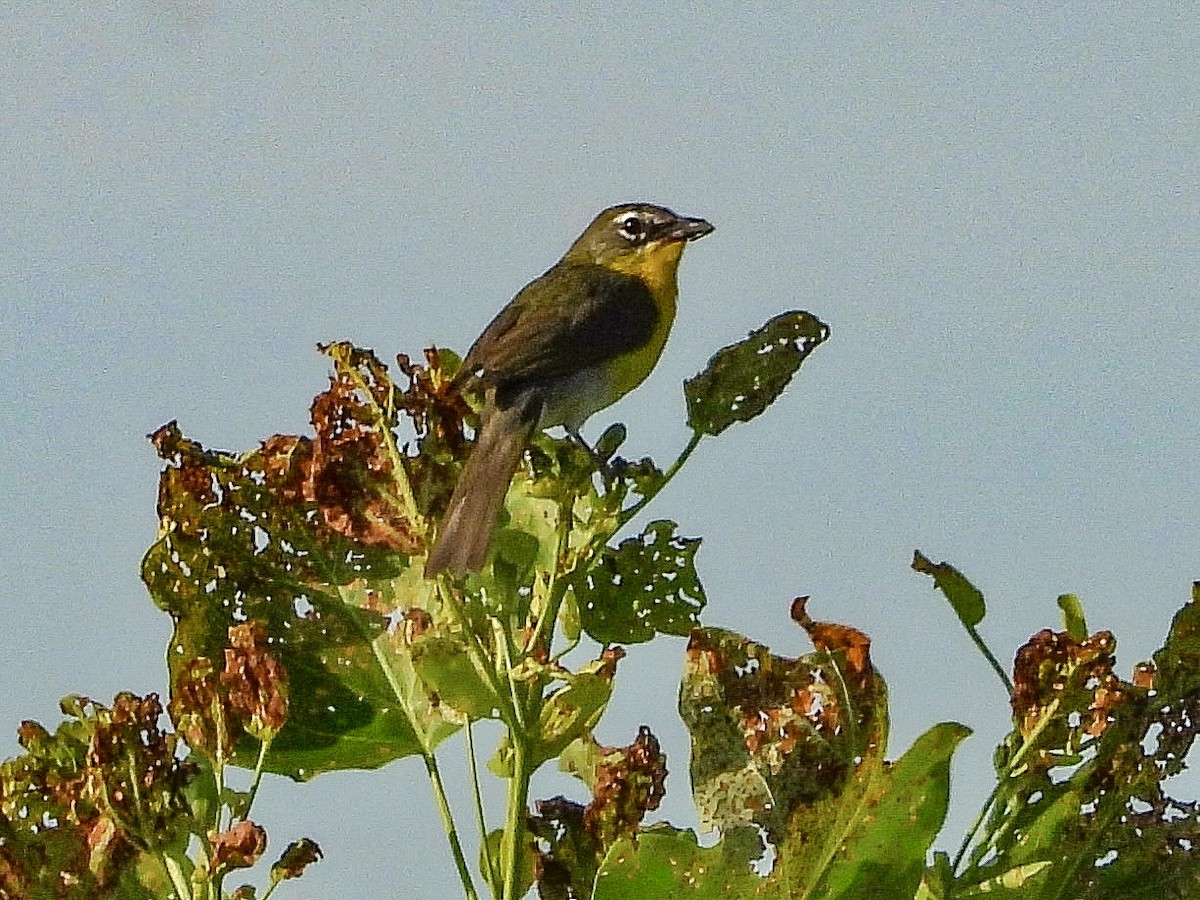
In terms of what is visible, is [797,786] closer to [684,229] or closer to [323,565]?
[323,565]

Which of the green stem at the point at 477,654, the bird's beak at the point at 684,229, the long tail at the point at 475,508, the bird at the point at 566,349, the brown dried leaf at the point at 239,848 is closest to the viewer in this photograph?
the brown dried leaf at the point at 239,848

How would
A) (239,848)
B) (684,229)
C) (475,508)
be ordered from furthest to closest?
(684,229), (475,508), (239,848)

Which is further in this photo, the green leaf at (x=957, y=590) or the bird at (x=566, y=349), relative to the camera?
the bird at (x=566, y=349)

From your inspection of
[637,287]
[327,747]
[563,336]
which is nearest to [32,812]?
[327,747]

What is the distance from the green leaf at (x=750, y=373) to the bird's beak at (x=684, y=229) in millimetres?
2738

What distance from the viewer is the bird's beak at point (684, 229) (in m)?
5.04

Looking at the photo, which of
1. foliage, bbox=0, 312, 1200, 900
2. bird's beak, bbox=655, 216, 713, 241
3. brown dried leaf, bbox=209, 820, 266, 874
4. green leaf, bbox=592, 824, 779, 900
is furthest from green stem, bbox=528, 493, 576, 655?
bird's beak, bbox=655, 216, 713, 241

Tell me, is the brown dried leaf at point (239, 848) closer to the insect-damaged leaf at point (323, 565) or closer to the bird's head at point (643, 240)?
the insect-damaged leaf at point (323, 565)

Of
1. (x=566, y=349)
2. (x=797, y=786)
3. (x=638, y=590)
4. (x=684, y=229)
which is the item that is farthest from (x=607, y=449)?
(x=684, y=229)

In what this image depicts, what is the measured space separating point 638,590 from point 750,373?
0.30 meters

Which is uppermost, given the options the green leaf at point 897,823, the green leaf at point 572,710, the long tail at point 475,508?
the long tail at point 475,508

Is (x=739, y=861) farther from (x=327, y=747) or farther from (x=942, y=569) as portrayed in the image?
(x=327, y=747)

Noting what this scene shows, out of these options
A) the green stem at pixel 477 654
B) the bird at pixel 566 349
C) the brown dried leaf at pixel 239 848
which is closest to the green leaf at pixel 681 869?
the green stem at pixel 477 654

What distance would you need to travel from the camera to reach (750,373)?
86.1 inches
